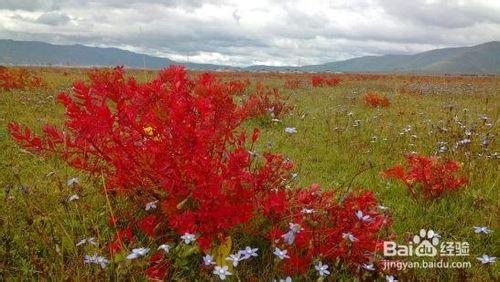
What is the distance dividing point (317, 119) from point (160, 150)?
9003 mm

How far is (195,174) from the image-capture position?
3.14 metres

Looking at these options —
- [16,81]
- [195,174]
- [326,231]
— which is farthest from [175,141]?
[16,81]

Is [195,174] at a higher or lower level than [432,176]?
higher

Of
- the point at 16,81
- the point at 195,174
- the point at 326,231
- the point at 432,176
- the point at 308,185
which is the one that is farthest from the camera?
the point at 16,81

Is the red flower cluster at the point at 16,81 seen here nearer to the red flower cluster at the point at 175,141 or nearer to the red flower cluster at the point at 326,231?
the red flower cluster at the point at 175,141

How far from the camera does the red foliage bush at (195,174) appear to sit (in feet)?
10.5

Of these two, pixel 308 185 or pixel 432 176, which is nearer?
pixel 432 176

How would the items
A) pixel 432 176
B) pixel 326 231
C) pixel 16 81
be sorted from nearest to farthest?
1. pixel 326 231
2. pixel 432 176
3. pixel 16 81

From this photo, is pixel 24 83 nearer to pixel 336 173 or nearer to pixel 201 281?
pixel 336 173

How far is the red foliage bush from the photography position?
3203 mm

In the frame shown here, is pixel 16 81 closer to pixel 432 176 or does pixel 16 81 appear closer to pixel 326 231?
pixel 432 176

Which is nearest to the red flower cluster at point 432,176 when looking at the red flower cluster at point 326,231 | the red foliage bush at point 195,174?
the red flower cluster at point 326,231

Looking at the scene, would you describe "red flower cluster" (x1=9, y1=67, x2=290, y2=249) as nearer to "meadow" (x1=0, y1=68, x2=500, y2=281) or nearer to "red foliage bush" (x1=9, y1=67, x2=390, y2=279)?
"red foliage bush" (x1=9, y1=67, x2=390, y2=279)

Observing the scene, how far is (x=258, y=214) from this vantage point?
3.85 metres
